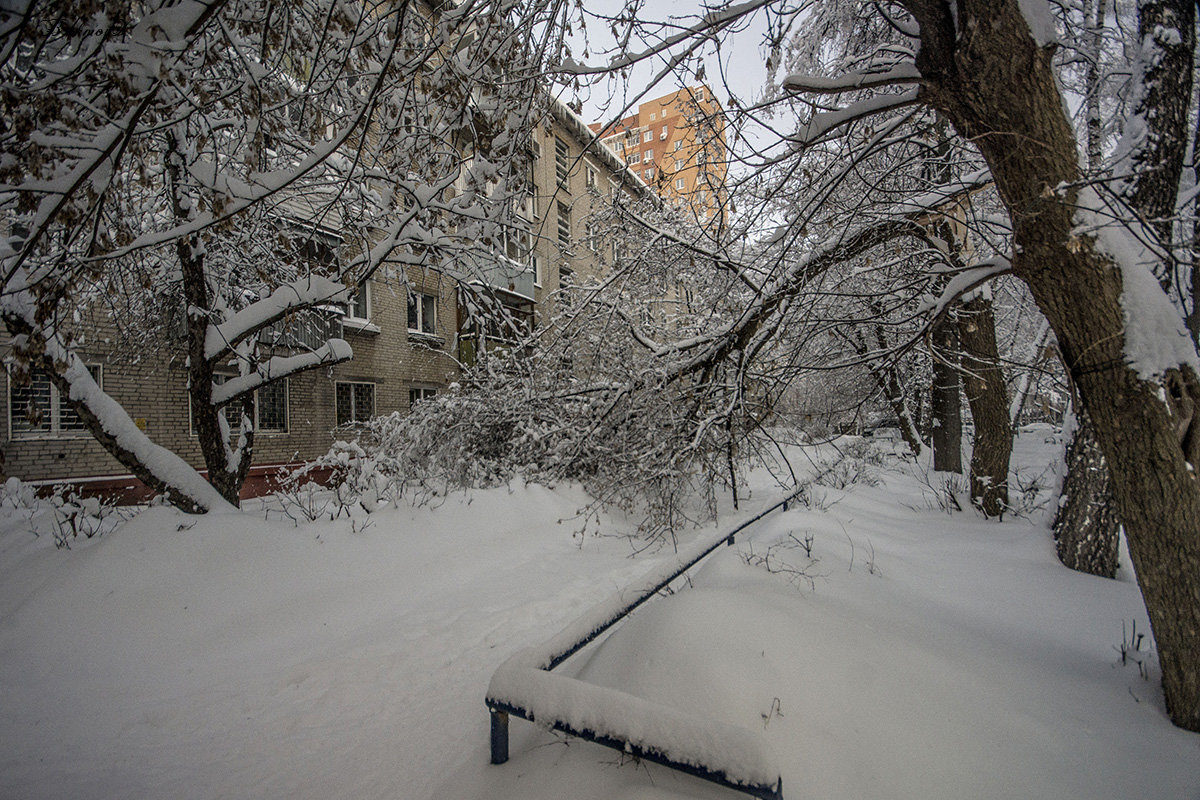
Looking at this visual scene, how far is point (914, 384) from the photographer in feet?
38.5

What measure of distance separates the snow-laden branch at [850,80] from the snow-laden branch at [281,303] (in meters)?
3.78

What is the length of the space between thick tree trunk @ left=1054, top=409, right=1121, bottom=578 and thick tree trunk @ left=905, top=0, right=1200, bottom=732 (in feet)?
7.45

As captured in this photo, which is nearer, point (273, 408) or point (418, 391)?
point (273, 408)

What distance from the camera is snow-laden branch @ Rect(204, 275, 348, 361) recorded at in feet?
15.5

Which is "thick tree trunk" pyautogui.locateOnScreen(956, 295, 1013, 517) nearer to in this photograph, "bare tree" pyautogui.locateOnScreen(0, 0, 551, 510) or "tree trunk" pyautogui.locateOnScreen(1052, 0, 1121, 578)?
"tree trunk" pyautogui.locateOnScreen(1052, 0, 1121, 578)

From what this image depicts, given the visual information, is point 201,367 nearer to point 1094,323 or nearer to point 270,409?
point 1094,323

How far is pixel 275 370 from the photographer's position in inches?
216

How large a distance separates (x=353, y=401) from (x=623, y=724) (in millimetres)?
14305

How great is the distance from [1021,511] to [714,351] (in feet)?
16.2

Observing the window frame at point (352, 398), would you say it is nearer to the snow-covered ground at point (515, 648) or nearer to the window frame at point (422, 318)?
the window frame at point (422, 318)

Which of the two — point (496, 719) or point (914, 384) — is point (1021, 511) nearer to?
point (914, 384)

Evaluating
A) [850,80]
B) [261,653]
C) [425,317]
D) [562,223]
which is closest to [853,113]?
[850,80]

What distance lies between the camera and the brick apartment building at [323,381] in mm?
7906

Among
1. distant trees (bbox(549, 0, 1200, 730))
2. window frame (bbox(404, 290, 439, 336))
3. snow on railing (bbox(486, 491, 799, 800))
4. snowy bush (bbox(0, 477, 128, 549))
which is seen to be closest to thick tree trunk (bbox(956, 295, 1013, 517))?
distant trees (bbox(549, 0, 1200, 730))
